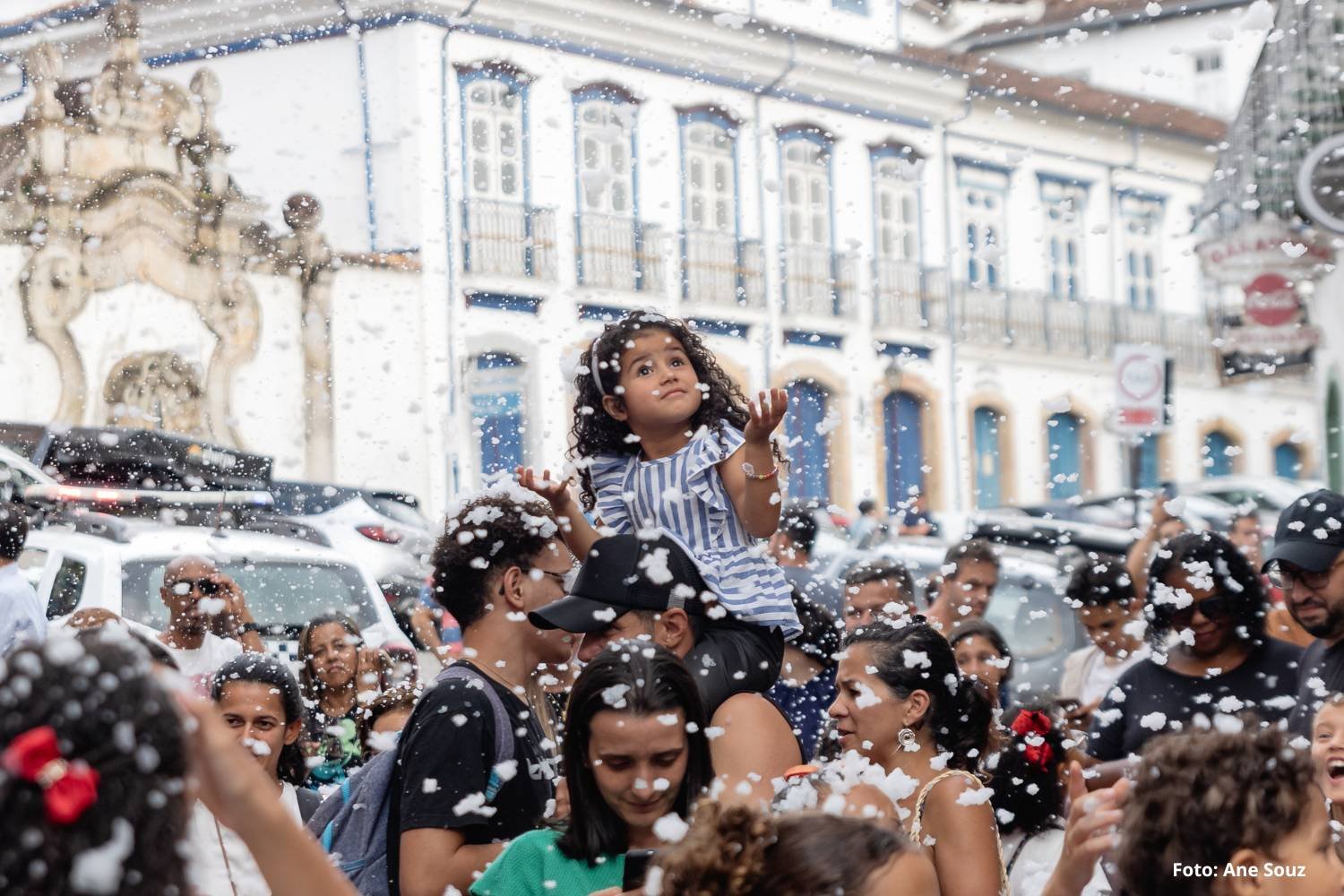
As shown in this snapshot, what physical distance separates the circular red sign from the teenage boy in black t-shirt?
559 inches

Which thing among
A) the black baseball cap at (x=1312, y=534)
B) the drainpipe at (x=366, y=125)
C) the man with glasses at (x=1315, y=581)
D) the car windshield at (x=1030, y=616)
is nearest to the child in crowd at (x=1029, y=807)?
the man with glasses at (x=1315, y=581)

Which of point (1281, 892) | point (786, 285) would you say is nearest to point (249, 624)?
point (1281, 892)

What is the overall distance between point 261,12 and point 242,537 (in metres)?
9.85

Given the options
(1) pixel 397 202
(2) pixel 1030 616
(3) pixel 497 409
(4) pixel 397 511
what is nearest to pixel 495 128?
(1) pixel 397 202

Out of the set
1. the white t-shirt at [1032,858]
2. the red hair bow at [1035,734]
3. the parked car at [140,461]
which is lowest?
the white t-shirt at [1032,858]

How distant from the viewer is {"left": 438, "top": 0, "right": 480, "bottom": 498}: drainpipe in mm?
15984

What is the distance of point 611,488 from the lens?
4555 mm

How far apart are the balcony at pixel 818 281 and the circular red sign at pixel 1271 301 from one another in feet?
17.8

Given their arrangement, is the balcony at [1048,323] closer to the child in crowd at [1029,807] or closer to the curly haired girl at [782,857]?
the child in crowd at [1029,807]

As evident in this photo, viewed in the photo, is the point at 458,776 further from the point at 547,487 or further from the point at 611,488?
the point at 611,488

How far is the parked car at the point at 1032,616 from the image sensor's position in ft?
28.6

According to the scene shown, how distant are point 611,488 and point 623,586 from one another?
87 cm

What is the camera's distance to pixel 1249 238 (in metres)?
16.5

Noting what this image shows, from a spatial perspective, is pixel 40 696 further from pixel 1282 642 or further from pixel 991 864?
pixel 1282 642
